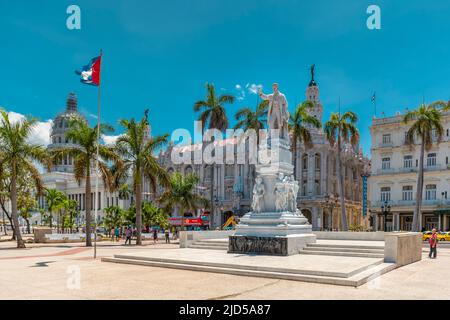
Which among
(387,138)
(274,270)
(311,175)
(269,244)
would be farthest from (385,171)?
(274,270)

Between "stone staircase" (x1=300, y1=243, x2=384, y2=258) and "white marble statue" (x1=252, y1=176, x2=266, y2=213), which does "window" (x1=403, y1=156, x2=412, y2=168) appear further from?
"white marble statue" (x1=252, y1=176, x2=266, y2=213)

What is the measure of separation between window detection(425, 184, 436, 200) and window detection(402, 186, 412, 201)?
2179 mm

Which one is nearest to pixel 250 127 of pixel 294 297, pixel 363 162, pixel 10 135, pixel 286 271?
pixel 10 135

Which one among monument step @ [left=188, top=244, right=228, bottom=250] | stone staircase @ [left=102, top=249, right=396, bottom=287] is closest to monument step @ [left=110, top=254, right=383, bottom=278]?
stone staircase @ [left=102, top=249, right=396, bottom=287]

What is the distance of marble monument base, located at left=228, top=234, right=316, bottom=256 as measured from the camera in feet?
59.1

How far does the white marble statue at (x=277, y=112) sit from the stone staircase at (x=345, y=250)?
18.9 ft

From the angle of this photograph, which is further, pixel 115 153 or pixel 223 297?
pixel 115 153

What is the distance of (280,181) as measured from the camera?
20.5 metres

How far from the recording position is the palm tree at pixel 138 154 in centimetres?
3316
